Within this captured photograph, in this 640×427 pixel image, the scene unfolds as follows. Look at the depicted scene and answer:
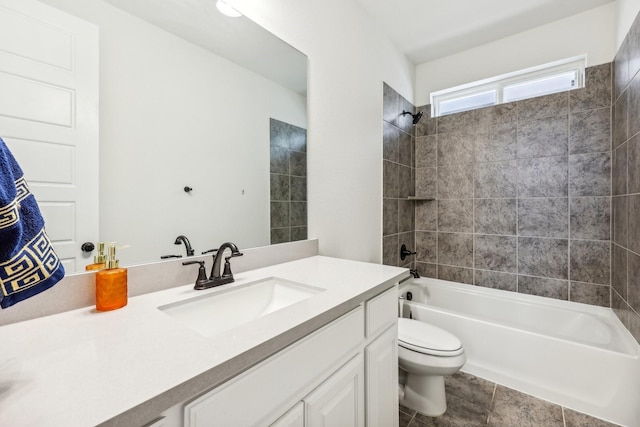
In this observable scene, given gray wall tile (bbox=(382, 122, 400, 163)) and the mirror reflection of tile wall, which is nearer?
the mirror reflection of tile wall

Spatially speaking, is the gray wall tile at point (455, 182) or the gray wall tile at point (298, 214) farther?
the gray wall tile at point (455, 182)

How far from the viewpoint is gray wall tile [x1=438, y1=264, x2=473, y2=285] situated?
2.59m

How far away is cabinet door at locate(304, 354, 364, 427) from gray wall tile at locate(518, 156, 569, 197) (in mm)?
2220

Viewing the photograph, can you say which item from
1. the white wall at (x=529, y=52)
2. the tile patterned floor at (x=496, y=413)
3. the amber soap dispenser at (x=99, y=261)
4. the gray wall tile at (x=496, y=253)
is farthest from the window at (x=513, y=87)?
the amber soap dispenser at (x=99, y=261)

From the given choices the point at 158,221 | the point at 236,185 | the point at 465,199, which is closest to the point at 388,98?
the point at 465,199

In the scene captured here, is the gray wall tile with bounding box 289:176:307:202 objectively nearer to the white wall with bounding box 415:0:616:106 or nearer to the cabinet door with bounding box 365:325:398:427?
the cabinet door with bounding box 365:325:398:427

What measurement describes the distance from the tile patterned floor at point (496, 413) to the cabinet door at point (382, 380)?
566 mm

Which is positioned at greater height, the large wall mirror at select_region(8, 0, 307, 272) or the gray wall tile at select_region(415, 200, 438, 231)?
the large wall mirror at select_region(8, 0, 307, 272)

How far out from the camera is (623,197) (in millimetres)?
1739

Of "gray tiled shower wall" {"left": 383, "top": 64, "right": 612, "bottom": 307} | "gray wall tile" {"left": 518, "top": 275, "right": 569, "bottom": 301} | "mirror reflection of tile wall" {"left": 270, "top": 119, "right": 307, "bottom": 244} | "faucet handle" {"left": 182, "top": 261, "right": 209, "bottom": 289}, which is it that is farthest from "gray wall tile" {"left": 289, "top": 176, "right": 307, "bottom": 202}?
"gray wall tile" {"left": 518, "top": 275, "right": 569, "bottom": 301}

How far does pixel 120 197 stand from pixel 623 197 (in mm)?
2684

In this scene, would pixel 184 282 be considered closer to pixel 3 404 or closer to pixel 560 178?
pixel 3 404

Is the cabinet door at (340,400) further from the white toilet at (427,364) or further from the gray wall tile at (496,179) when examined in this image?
the gray wall tile at (496,179)

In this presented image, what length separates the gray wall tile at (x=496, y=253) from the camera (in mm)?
2385
